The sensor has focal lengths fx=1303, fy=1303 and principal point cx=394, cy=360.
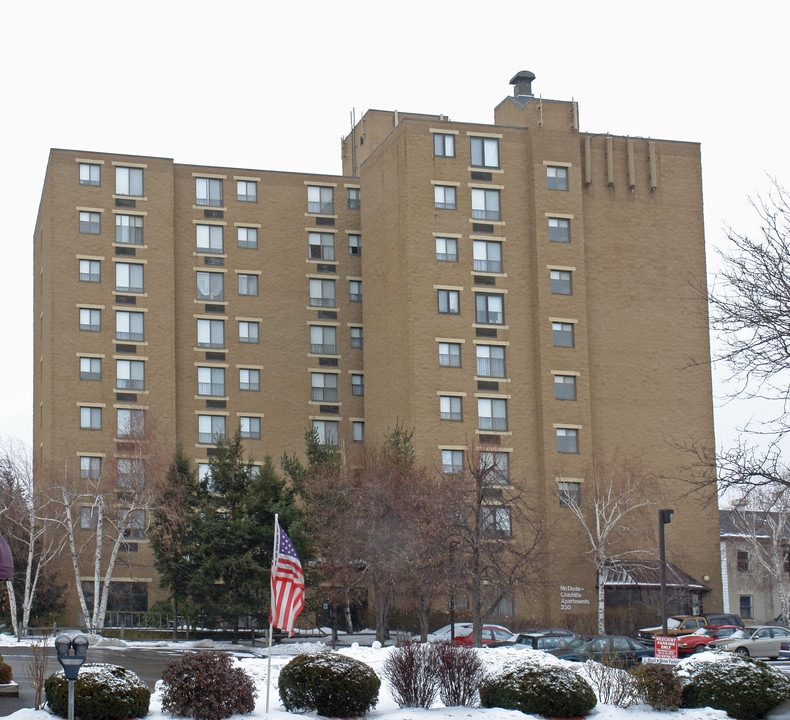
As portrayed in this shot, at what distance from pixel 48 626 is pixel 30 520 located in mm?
5906

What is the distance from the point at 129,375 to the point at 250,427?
25.9 ft

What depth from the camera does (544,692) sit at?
81.9ft

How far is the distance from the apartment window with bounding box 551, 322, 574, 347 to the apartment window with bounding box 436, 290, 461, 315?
5.44 meters

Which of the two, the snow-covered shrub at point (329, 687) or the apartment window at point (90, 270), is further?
the apartment window at point (90, 270)

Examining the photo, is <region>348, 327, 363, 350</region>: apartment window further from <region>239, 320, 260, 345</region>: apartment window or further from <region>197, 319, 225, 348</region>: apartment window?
<region>197, 319, 225, 348</region>: apartment window

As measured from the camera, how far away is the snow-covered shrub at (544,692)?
24938 millimetres

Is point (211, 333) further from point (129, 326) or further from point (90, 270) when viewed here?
point (90, 270)

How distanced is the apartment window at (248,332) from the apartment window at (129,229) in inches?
308

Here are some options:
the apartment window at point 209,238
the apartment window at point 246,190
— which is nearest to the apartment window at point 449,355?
the apartment window at point 209,238

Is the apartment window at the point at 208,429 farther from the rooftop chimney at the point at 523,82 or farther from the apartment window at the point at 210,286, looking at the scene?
the rooftop chimney at the point at 523,82

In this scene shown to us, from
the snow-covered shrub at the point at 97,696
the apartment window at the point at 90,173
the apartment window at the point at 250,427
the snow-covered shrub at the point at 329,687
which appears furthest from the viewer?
the apartment window at the point at 250,427

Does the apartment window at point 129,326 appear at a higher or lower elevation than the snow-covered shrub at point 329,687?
higher

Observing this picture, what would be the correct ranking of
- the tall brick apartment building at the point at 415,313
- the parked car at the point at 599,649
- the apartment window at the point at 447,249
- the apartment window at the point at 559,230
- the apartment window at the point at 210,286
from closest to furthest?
the parked car at the point at 599,649
the tall brick apartment building at the point at 415,313
the apartment window at the point at 447,249
the apartment window at the point at 559,230
the apartment window at the point at 210,286

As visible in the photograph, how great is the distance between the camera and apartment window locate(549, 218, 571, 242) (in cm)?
7312
